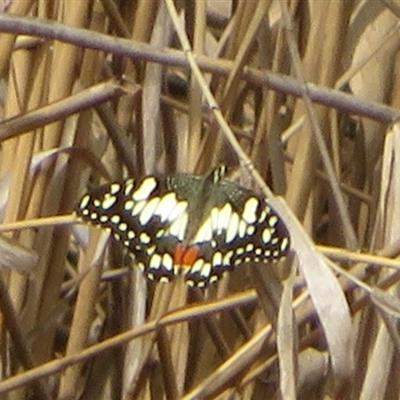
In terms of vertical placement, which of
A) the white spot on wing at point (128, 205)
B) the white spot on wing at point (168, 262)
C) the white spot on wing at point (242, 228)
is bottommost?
the white spot on wing at point (168, 262)

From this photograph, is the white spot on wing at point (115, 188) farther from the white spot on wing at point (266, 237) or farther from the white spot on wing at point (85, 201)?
the white spot on wing at point (266, 237)

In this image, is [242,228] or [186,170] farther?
[186,170]

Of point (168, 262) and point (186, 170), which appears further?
point (186, 170)

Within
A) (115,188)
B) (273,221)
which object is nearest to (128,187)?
(115,188)

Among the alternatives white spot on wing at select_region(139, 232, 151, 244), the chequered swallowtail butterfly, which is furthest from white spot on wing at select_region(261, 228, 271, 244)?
white spot on wing at select_region(139, 232, 151, 244)

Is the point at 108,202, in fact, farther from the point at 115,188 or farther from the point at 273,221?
the point at 273,221

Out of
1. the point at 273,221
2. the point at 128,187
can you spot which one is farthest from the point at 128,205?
the point at 273,221

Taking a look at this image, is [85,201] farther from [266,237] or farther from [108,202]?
[266,237]

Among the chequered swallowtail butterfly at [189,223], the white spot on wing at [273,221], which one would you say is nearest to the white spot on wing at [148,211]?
the chequered swallowtail butterfly at [189,223]

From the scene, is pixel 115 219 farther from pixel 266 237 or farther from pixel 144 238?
pixel 266 237
